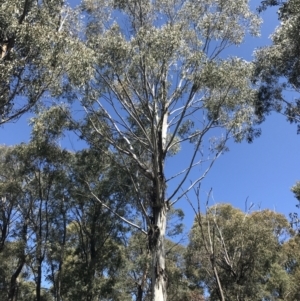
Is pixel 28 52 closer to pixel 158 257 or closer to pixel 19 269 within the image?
pixel 158 257

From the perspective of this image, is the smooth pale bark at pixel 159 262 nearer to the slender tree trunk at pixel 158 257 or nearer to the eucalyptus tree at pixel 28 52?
the slender tree trunk at pixel 158 257

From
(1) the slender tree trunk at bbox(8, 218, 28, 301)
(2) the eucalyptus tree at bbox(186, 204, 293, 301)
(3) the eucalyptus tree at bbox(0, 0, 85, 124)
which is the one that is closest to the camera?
(3) the eucalyptus tree at bbox(0, 0, 85, 124)

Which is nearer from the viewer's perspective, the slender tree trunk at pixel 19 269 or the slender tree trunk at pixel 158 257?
the slender tree trunk at pixel 158 257

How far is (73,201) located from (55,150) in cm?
238

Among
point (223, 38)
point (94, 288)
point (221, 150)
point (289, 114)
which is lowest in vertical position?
point (94, 288)

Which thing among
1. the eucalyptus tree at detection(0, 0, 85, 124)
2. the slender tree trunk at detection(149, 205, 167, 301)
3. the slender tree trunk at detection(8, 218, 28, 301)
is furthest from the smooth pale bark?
the slender tree trunk at detection(8, 218, 28, 301)

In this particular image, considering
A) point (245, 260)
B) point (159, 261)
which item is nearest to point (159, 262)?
point (159, 261)

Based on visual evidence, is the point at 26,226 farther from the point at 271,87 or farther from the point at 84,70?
the point at 271,87

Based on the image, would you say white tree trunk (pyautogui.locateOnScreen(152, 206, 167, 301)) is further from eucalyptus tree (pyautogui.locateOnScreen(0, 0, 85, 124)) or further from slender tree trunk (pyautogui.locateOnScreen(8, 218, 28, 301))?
slender tree trunk (pyautogui.locateOnScreen(8, 218, 28, 301))

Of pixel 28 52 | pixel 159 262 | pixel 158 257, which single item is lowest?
pixel 159 262

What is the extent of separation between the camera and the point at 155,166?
35.7ft

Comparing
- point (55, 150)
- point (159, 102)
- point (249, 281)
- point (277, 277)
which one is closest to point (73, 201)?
point (55, 150)

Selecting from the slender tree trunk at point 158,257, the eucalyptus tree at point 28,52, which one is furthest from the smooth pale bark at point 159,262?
the eucalyptus tree at point 28,52

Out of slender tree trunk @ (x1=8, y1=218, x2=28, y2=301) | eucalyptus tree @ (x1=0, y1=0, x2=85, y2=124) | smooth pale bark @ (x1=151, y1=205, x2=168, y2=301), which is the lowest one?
smooth pale bark @ (x1=151, y1=205, x2=168, y2=301)
